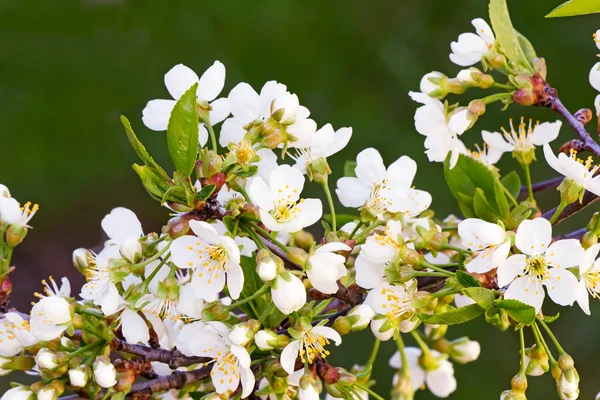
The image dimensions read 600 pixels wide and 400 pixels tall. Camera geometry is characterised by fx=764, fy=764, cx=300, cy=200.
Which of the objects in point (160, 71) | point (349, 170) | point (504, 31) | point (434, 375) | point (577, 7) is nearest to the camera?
point (577, 7)

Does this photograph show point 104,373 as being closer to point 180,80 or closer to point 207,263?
point 207,263

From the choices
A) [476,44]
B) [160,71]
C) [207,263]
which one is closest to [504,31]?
[476,44]

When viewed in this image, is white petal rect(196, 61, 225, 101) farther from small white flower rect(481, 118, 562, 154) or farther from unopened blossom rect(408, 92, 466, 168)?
small white flower rect(481, 118, 562, 154)

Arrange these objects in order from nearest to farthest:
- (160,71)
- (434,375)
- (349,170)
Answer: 1. (349,170)
2. (434,375)
3. (160,71)

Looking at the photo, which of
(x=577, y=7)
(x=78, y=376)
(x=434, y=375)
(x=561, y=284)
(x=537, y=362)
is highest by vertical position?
(x=577, y=7)

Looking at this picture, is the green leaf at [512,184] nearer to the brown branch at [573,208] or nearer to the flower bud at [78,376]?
the brown branch at [573,208]

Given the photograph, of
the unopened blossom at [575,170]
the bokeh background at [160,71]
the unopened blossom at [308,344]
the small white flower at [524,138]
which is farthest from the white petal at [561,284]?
the bokeh background at [160,71]

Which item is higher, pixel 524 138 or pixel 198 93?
pixel 198 93

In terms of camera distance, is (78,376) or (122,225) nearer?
(78,376)
